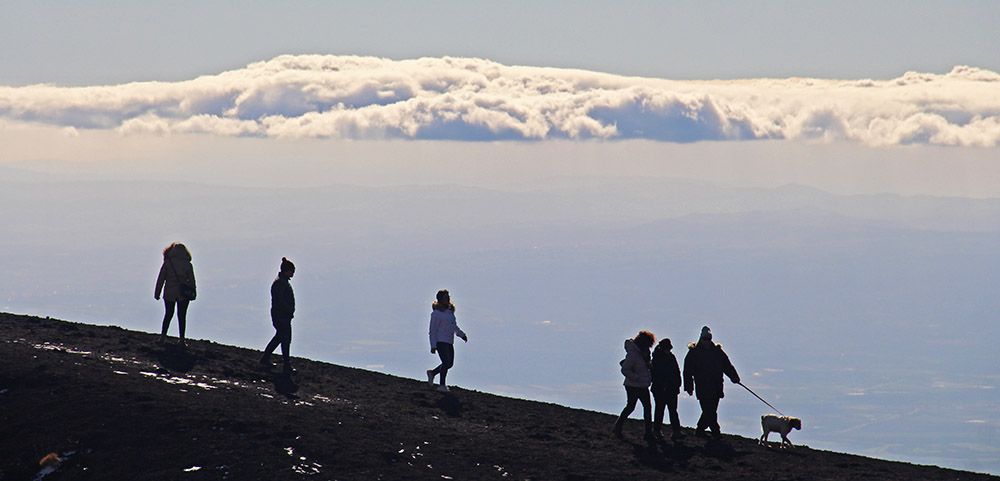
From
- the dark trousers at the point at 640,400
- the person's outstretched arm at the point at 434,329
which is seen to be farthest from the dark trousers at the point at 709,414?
the person's outstretched arm at the point at 434,329

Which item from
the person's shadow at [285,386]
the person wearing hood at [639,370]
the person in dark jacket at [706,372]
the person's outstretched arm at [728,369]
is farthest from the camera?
the person's shadow at [285,386]

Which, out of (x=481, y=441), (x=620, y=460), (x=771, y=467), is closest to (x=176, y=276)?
(x=481, y=441)

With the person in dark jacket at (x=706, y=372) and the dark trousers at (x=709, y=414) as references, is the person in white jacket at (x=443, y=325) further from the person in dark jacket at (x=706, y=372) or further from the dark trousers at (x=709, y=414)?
the dark trousers at (x=709, y=414)

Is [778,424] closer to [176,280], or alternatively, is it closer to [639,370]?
[639,370]

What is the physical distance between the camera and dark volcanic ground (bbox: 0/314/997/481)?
2550cm

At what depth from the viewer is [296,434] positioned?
1060 inches

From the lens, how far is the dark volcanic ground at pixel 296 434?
25.5 meters

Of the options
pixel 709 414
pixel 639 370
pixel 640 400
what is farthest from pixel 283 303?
pixel 709 414

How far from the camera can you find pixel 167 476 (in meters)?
24.6

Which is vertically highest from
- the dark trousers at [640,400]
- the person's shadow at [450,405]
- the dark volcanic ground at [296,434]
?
the dark trousers at [640,400]

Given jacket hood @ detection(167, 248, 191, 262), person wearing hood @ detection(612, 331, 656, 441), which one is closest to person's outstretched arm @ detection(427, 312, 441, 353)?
person wearing hood @ detection(612, 331, 656, 441)

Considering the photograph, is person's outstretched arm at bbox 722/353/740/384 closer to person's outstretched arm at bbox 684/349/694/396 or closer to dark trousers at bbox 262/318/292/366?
person's outstretched arm at bbox 684/349/694/396

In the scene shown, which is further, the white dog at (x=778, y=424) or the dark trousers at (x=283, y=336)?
the dark trousers at (x=283, y=336)

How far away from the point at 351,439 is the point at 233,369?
6506 mm
